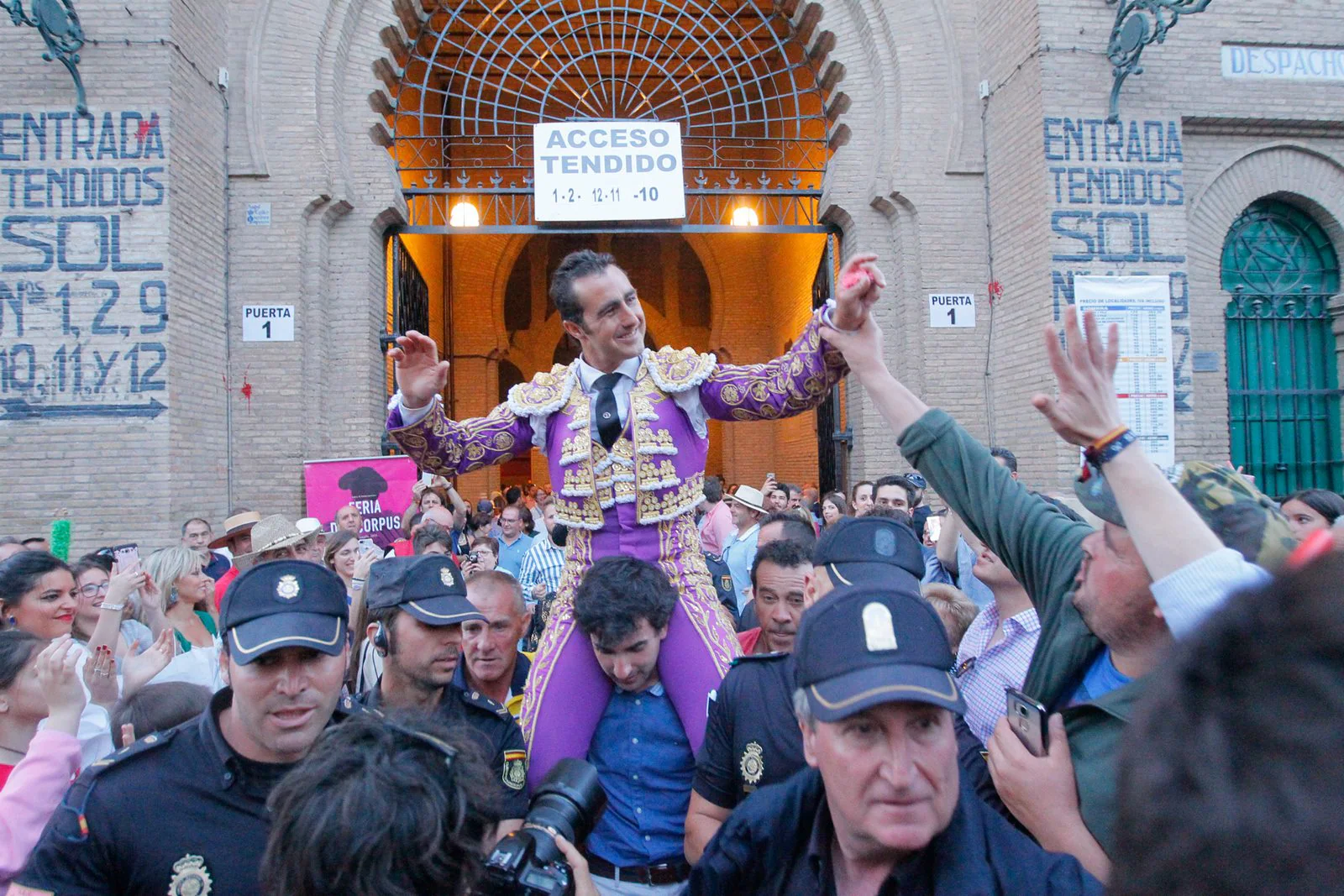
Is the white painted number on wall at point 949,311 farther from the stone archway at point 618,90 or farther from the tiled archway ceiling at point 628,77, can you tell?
the tiled archway ceiling at point 628,77

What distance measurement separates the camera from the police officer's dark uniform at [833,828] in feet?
4.95

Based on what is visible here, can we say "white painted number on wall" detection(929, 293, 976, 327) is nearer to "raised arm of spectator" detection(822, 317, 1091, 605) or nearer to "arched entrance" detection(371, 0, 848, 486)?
"arched entrance" detection(371, 0, 848, 486)

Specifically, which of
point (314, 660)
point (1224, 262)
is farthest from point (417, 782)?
point (1224, 262)

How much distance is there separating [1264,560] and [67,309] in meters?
10.1

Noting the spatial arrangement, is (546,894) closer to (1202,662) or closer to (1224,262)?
(1202,662)

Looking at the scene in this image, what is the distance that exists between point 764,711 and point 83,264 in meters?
9.13

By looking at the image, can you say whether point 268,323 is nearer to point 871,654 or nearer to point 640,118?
point 640,118

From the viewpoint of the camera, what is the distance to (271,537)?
604 cm

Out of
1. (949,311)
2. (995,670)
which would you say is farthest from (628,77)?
(995,670)

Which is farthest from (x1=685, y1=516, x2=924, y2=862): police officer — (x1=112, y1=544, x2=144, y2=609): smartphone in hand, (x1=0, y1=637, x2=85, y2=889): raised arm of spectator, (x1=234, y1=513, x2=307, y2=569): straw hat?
(x1=234, y1=513, x2=307, y2=569): straw hat

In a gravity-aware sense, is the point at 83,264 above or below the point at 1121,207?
below

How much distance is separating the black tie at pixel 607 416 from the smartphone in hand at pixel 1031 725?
71.3 inches

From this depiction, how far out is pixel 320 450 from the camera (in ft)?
34.1

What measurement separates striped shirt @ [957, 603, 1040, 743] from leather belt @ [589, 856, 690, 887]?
1.01 m
